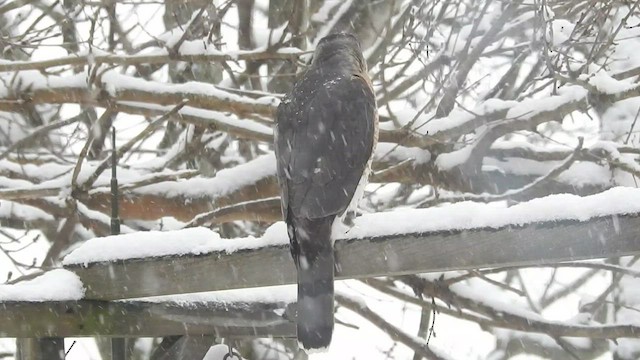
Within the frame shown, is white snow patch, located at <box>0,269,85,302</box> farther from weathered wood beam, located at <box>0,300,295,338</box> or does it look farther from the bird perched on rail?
the bird perched on rail

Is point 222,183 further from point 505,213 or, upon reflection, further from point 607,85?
point 505,213

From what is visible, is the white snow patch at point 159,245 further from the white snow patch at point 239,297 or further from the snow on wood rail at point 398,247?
the white snow patch at point 239,297

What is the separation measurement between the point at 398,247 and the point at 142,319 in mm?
923

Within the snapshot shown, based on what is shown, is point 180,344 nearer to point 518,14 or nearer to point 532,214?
point 532,214

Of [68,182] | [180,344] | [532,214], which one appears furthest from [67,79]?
[532,214]

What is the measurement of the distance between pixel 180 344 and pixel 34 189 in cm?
209

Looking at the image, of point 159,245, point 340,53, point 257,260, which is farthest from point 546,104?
point 159,245

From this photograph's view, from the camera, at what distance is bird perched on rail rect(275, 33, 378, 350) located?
2672 mm

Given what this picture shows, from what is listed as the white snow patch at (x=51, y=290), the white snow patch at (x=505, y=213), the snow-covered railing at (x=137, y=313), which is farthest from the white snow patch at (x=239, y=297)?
the white snow patch at (x=505, y=213)

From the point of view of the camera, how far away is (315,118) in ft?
10.7

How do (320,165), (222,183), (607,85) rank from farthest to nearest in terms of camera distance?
1. (222,183)
2. (607,85)
3. (320,165)

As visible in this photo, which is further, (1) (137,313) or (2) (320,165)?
(2) (320,165)

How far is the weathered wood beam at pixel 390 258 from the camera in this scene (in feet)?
7.55

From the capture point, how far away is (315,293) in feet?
8.73
